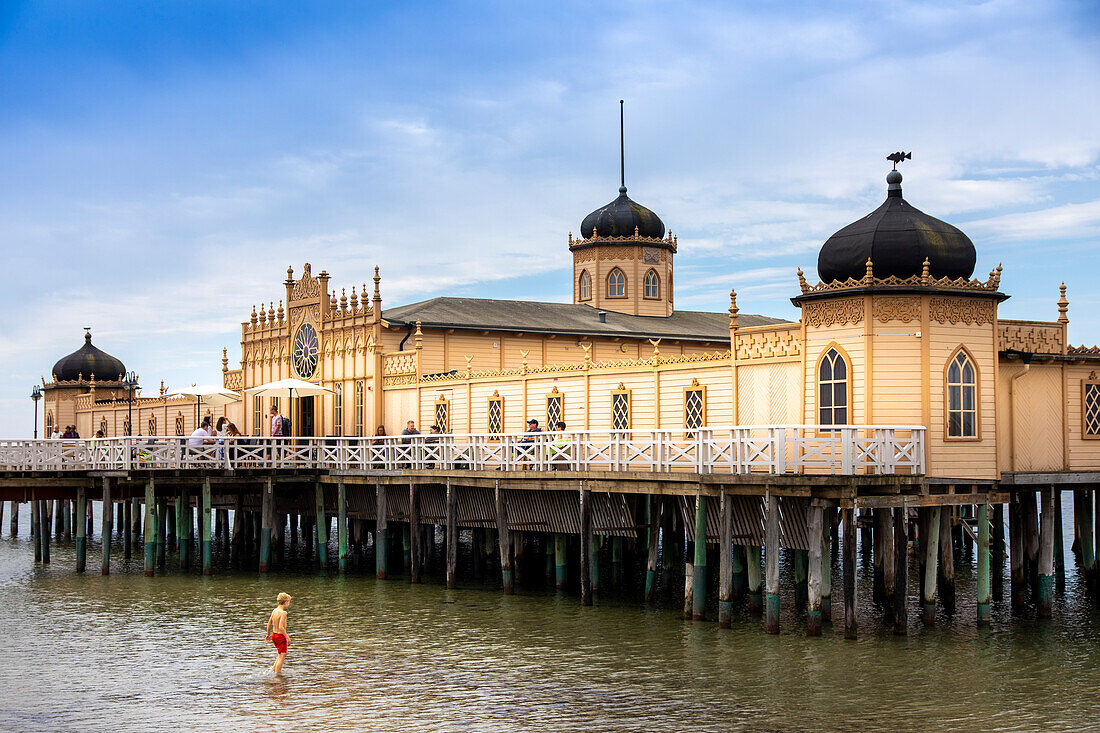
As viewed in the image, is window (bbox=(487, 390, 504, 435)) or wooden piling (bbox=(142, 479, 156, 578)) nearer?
wooden piling (bbox=(142, 479, 156, 578))

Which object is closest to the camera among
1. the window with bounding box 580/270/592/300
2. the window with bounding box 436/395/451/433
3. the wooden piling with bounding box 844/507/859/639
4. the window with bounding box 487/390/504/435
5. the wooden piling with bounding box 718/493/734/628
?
the wooden piling with bounding box 844/507/859/639

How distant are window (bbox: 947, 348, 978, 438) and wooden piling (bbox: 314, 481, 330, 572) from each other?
18.2 m

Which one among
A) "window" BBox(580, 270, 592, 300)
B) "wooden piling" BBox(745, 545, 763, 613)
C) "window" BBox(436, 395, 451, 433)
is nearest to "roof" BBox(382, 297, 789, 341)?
"window" BBox(580, 270, 592, 300)

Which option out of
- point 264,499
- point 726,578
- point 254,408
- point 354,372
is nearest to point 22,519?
point 254,408

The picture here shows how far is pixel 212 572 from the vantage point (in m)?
37.9

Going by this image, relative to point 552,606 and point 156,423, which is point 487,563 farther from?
point 156,423

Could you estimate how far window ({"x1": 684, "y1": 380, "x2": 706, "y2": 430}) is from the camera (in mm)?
32375

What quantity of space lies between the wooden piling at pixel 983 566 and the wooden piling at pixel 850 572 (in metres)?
3.13

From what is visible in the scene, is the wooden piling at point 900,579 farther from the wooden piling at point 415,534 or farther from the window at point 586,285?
the window at point 586,285

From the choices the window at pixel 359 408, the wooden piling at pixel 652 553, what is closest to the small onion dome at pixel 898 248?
the wooden piling at pixel 652 553

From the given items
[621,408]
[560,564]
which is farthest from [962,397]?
[560,564]

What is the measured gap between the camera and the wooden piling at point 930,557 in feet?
87.8

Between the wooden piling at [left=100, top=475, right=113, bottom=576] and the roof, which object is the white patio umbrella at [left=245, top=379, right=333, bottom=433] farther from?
the wooden piling at [left=100, top=475, right=113, bottom=576]

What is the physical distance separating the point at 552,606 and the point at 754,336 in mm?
7468
